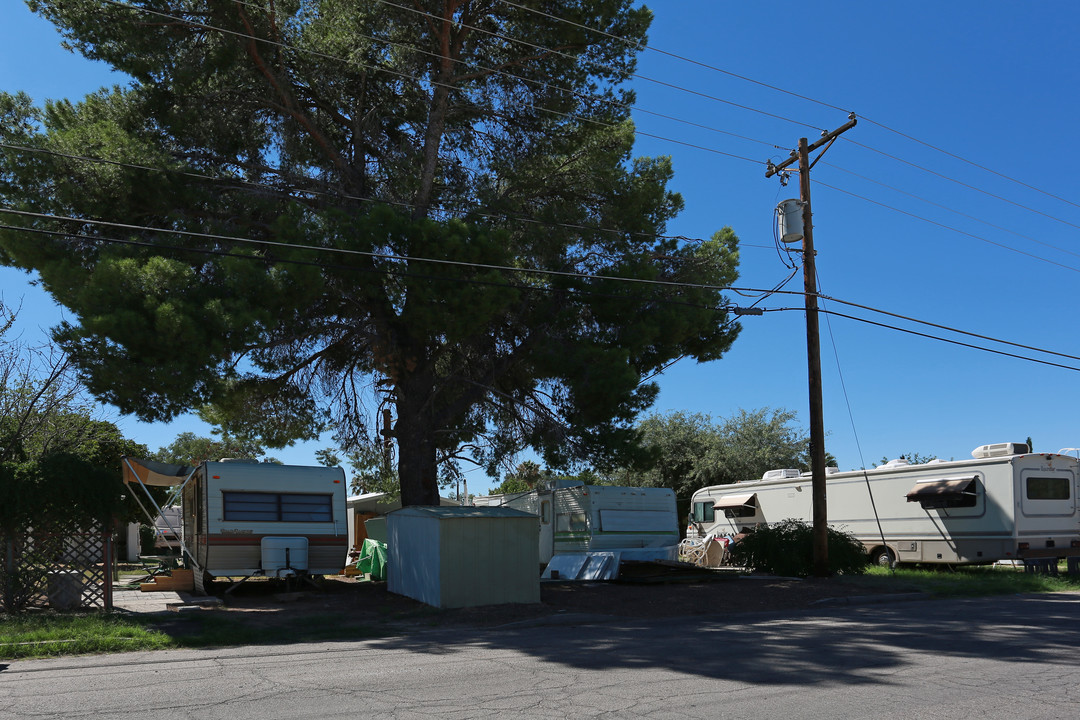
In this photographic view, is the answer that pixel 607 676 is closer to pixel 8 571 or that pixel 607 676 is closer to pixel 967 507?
pixel 8 571

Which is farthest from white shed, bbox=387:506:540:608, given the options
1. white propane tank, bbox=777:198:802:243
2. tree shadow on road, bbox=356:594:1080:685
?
white propane tank, bbox=777:198:802:243

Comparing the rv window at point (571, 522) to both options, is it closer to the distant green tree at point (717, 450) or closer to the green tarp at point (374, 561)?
the green tarp at point (374, 561)

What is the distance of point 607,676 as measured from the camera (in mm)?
7953

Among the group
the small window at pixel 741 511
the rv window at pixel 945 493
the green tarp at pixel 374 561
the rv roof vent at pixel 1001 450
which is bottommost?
the green tarp at pixel 374 561

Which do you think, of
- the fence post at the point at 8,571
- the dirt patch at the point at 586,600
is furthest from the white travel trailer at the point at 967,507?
the fence post at the point at 8,571

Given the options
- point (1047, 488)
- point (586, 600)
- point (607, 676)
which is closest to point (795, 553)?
point (1047, 488)

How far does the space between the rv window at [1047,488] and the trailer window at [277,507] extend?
15.9 metres

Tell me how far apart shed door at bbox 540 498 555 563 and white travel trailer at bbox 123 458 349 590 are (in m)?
6.45

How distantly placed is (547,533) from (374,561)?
454 centimetres

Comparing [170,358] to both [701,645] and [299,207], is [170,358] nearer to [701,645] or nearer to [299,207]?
[299,207]

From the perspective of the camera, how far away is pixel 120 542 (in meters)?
31.6

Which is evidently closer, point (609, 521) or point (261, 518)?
point (261, 518)

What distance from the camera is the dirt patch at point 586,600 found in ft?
42.7

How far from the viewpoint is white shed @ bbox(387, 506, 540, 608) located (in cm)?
1375
